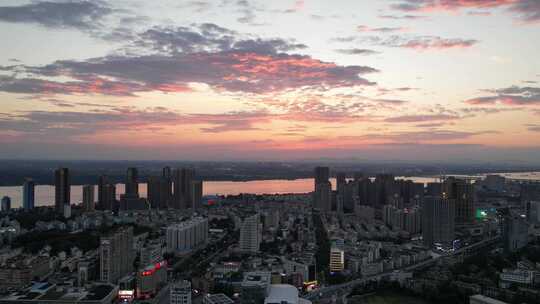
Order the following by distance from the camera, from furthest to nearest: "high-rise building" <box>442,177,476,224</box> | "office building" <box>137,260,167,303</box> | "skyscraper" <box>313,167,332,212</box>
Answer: "skyscraper" <box>313,167,332,212</box> → "high-rise building" <box>442,177,476,224</box> → "office building" <box>137,260,167,303</box>

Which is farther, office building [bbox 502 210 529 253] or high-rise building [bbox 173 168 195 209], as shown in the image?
high-rise building [bbox 173 168 195 209]

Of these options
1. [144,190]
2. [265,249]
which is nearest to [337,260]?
[265,249]

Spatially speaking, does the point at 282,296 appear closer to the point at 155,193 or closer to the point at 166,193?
the point at 166,193

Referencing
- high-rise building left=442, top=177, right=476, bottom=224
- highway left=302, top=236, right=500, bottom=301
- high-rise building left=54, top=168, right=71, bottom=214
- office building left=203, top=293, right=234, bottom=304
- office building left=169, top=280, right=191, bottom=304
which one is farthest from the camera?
high-rise building left=54, top=168, right=71, bottom=214

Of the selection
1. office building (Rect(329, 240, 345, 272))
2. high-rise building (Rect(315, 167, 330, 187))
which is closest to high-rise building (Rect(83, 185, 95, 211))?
office building (Rect(329, 240, 345, 272))

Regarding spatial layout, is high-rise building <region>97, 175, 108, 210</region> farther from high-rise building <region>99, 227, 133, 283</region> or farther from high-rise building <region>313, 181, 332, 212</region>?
high-rise building <region>99, 227, 133, 283</region>

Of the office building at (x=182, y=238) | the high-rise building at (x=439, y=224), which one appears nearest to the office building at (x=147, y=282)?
the office building at (x=182, y=238)

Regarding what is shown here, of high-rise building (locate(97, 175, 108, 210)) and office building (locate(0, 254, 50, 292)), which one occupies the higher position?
high-rise building (locate(97, 175, 108, 210))
